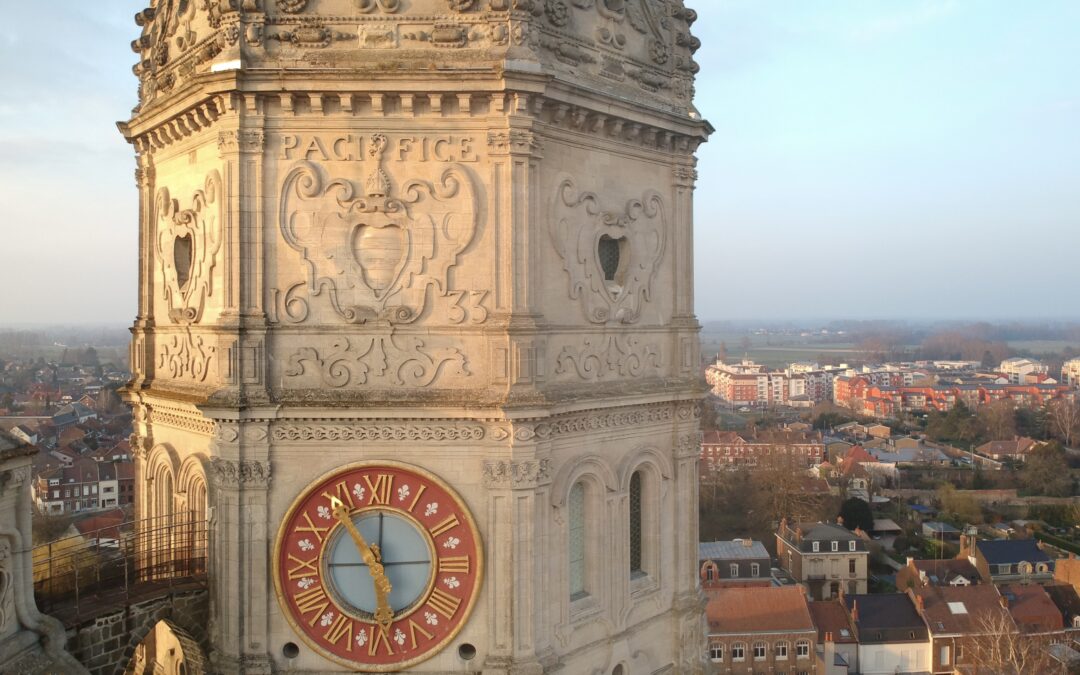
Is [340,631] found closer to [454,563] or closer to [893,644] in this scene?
[454,563]

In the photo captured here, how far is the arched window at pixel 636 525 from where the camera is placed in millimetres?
18281

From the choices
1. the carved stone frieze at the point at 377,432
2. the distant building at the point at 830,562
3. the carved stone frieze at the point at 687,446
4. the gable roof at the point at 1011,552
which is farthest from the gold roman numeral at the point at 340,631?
the gable roof at the point at 1011,552

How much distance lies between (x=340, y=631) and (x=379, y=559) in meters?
1.42

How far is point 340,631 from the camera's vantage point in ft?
49.8

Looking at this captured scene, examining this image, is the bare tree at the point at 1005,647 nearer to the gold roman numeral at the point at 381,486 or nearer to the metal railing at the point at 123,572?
the gold roman numeral at the point at 381,486

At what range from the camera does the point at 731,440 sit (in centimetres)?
11588

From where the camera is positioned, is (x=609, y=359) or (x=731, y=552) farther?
(x=731, y=552)

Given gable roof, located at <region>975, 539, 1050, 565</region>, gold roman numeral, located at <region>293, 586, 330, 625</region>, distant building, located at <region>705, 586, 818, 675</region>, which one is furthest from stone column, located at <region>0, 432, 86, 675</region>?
gable roof, located at <region>975, 539, 1050, 565</region>

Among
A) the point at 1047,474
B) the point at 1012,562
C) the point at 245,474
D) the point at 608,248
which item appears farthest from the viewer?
the point at 1047,474

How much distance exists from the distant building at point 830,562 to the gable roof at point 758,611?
1456 centimetres

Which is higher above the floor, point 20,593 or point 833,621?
point 20,593

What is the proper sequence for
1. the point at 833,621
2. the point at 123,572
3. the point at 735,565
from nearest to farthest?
the point at 123,572 → the point at 833,621 → the point at 735,565

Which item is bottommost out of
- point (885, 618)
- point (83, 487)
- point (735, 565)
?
point (885, 618)

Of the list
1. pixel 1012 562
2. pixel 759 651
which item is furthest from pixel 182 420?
pixel 1012 562
